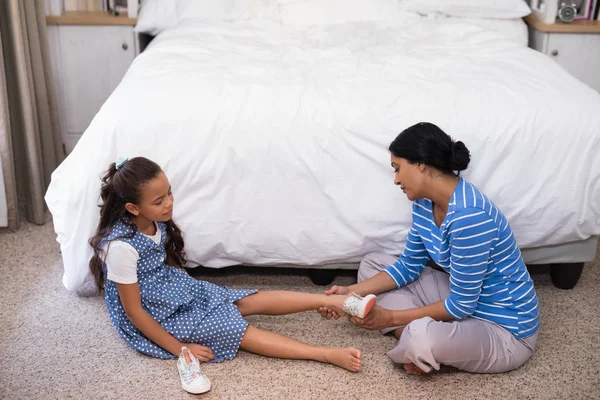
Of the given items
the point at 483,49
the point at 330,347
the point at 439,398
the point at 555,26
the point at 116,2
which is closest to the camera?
the point at 439,398

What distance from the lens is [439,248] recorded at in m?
1.88

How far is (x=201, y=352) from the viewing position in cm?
189

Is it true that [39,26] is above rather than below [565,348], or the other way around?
above

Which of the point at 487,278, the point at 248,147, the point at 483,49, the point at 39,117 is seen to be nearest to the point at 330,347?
the point at 487,278

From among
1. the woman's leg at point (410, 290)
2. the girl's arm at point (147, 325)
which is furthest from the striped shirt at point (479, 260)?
the girl's arm at point (147, 325)

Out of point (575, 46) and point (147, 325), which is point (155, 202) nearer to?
point (147, 325)

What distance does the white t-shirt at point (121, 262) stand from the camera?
6.01 ft

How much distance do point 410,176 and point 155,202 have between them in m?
0.65

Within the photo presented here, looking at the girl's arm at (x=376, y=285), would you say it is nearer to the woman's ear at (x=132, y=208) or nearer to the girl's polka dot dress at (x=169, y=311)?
the girl's polka dot dress at (x=169, y=311)

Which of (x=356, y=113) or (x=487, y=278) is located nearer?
(x=487, y=278)

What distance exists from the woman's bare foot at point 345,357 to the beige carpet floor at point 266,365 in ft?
0.07

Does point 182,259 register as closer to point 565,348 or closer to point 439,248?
point 439,248

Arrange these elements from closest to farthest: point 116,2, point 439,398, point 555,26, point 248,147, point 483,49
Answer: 1. point 439,398
2. point 248,147
3. point 483,49
4. point 555,26
5. point 116,2

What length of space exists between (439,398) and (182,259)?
826mm
